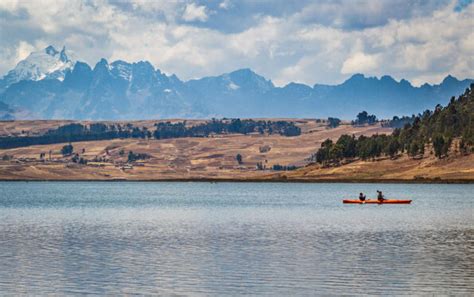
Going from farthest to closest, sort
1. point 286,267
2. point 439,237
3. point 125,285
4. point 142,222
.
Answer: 1. point 142,222
2. point 439,237
3. point 286,267
4. point 125,285

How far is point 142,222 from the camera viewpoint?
12181cm

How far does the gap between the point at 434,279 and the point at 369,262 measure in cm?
999

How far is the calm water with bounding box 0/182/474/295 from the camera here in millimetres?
61406

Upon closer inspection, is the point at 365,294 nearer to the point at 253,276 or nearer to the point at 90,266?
the point at 253,276

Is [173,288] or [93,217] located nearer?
[173,288]

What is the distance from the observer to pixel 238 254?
258 ft

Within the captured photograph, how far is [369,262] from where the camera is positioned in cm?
7306

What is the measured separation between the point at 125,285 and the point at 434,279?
2428 cm

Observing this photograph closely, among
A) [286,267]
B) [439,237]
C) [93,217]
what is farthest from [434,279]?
[93,217]

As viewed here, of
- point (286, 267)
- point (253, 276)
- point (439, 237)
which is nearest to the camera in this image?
point (253, 276)

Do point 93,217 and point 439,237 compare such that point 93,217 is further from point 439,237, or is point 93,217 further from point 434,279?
point 434,279

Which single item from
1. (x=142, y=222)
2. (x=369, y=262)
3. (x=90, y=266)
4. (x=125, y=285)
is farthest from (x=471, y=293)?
(x=142, y=222)

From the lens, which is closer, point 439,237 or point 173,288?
point 173,288

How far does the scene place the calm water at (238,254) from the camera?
61.4 metres
